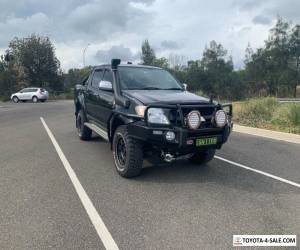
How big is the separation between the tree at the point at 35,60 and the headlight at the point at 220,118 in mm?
44130

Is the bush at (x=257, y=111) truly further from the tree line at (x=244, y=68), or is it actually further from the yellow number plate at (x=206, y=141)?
the tree line at (x=244, y=68)

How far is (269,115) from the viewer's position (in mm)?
13633

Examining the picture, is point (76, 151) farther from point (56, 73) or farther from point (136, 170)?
point (56, 73)

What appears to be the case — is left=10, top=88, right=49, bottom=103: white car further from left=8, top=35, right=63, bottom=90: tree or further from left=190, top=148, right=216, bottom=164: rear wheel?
left=190, top=148, right=216, bottom=164: rear wheel

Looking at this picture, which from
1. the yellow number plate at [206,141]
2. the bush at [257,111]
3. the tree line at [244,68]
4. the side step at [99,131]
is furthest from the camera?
the tree line at [244,68]

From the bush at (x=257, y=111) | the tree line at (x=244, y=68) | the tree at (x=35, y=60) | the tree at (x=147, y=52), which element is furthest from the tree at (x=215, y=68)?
the bush at (x=257, y=111)

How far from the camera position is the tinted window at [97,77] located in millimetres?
7935

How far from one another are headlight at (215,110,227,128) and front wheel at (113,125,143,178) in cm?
129

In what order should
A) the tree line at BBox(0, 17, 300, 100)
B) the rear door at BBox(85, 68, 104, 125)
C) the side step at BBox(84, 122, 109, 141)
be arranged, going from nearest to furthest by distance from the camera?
the side step at BBox(84, 122, 109, 141), the rear door at BBox(85, 68, 104, 125), the tree line at BBox(0, 17, 300, 100)

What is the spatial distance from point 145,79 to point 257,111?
837 centimetres

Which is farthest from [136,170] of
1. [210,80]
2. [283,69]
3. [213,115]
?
[210,80]

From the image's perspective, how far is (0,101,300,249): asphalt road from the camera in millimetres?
3787

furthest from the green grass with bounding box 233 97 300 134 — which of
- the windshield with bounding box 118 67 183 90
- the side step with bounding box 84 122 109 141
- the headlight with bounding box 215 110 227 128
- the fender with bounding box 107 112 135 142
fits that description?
the fender with bounding box 107 112 135 142

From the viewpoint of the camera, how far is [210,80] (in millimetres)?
64375
